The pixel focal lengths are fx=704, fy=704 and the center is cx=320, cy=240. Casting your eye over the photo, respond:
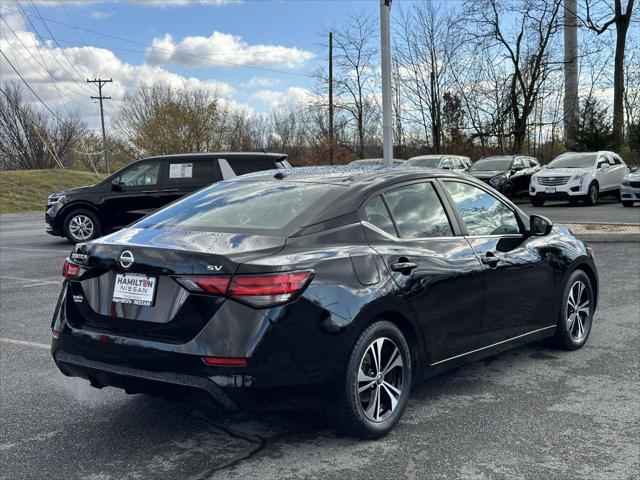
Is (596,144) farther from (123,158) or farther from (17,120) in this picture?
(17,120)

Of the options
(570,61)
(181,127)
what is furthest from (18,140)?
(570,61)

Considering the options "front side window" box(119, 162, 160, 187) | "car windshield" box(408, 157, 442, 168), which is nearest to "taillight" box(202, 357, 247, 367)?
"front side window" box(119, 162, 160, 187)

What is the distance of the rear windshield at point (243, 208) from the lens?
4.03 metres

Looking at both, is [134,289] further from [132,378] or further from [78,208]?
[78,208]

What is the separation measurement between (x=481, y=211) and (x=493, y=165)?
63.6ft

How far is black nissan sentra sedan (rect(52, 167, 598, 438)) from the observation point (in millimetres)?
3445

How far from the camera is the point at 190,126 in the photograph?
45.0 m

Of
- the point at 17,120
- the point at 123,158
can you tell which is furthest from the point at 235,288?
the point at 17,120

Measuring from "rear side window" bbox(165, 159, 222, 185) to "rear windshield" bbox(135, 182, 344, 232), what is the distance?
943cm

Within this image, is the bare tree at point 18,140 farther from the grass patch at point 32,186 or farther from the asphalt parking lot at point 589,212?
the asphalt parking lot at point 589,212

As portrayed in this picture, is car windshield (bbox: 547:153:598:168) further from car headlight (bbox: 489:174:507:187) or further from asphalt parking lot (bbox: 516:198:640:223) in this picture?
car headlight (bbox: 489:174:507:187)

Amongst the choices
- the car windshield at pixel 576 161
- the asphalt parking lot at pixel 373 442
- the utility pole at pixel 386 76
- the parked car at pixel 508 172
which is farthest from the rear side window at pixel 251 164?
the car windshield at pixel 576 161

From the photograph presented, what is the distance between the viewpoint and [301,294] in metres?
3.52

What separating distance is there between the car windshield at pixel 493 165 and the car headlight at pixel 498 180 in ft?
2.84
